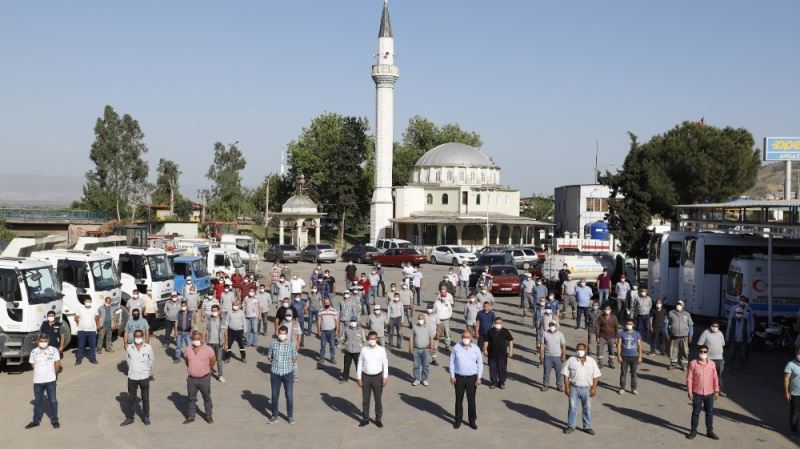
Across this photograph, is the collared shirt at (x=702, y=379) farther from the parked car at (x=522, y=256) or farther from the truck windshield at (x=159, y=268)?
the parked car at (x=522, y=256)

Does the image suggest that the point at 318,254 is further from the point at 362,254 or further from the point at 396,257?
the point at 396,257

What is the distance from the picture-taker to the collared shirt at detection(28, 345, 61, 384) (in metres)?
12.6

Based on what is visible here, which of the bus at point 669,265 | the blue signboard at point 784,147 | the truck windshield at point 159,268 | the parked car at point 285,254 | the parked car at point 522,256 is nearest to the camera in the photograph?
the truck windshield at point 159,268

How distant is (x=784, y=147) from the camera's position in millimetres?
31922

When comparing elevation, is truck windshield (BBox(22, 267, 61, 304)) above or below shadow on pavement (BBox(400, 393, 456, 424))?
above

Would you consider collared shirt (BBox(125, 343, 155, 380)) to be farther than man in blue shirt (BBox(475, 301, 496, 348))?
No

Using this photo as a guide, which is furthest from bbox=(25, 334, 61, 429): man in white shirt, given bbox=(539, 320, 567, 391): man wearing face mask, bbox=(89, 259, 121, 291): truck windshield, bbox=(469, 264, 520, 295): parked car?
bbox=(469, 264, 520, 295): parked car

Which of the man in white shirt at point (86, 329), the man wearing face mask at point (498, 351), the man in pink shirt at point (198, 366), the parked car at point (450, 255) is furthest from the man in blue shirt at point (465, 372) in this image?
the parked car at point (450, 255)

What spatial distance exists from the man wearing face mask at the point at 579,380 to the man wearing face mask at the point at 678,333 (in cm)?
576

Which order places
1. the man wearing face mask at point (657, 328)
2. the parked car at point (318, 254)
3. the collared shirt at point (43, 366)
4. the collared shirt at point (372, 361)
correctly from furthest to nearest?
the parked car at point (318, 254) → the man wearing face mask at point (657, 328) → the collared shirt at point (43, 366) → the collared shirt at point (372, 361)

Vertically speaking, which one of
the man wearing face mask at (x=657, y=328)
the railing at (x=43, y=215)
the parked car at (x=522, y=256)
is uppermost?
the railing at (x=43, y=215)

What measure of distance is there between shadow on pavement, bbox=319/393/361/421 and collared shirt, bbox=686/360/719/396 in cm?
524

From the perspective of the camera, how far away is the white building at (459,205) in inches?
2763

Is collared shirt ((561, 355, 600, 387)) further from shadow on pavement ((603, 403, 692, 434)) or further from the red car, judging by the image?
the red car
